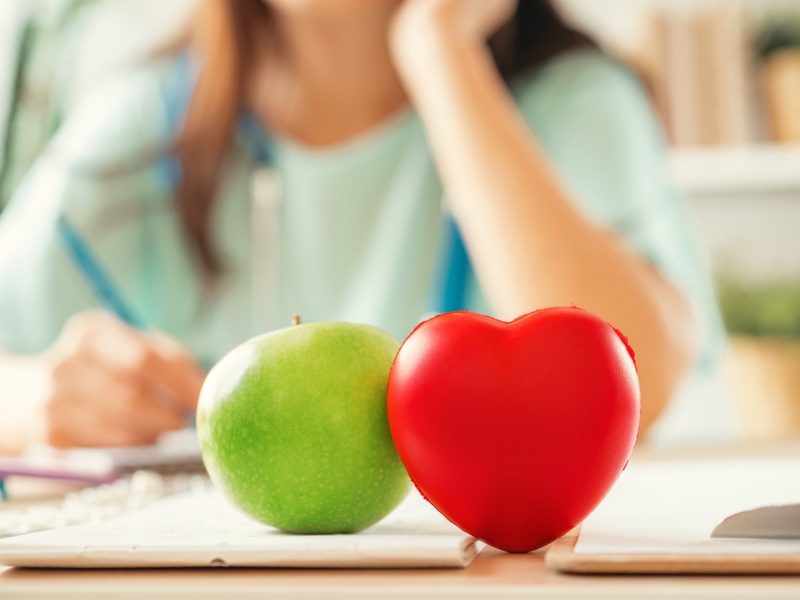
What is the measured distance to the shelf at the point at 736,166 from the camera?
187 cm

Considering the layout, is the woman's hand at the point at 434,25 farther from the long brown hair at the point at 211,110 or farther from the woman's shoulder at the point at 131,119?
the woman's shoulder at the point at 131,119

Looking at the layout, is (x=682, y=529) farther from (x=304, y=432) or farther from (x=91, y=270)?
(x=91, y=270)

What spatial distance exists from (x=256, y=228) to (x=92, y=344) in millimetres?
443

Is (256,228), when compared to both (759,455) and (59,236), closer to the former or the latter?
(59,236)

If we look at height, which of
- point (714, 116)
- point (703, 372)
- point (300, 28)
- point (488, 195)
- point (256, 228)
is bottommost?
point (703, 372)

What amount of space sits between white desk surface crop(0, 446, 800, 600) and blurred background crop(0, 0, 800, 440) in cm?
152

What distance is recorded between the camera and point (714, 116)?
1884 millimetres

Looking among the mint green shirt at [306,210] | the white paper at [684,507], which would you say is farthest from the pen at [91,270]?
the white paper at [684,507]

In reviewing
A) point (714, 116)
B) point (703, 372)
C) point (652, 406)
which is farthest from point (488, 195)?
point (714, 116)

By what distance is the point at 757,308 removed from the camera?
77.3 inches

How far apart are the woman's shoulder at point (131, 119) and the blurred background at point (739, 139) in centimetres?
37

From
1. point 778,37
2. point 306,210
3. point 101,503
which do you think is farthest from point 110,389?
point 778,37

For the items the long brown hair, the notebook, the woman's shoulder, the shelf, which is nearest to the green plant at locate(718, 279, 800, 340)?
the shelf

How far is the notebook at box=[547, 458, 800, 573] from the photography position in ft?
0.87
